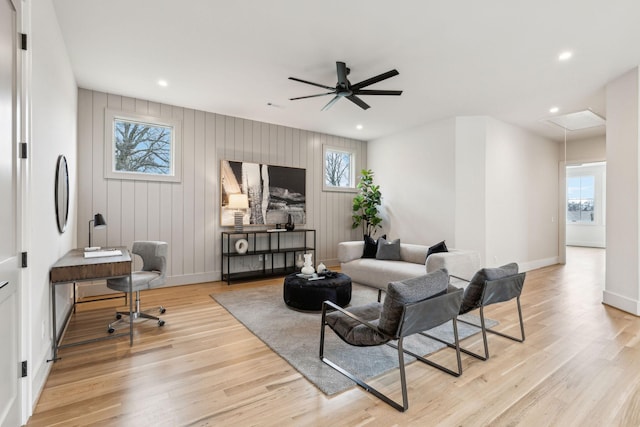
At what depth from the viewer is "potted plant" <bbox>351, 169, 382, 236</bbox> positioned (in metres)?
6.81

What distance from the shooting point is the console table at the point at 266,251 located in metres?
5.56

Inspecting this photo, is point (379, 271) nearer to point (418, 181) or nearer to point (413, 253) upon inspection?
point (413, 253)

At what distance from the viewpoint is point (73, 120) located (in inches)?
156

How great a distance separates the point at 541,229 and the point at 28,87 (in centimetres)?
838

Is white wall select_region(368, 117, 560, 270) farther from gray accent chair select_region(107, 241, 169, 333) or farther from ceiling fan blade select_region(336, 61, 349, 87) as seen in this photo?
gray accent chair select_region(107, 241, 169, 333)

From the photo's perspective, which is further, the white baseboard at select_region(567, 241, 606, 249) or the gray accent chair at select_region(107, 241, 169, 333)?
the white baseboard at select_region(567, 241, 606, 249)

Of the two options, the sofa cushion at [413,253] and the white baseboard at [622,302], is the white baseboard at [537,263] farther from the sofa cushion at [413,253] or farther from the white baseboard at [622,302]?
the sofa cushion at [413,253]

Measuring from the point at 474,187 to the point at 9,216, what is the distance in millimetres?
5933

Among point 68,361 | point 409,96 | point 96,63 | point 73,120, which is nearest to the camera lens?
point 68,361

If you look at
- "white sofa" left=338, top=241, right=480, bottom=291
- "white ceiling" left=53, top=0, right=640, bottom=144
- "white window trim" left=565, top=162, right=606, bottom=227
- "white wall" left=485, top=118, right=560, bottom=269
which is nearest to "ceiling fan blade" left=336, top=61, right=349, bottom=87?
"white ceiling" left=53, top=0, right=640, bottom=144

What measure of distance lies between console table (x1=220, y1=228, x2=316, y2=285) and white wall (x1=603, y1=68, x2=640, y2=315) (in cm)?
460

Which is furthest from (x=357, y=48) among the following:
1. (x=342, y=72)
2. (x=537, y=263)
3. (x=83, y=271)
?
(x=537, y=263)

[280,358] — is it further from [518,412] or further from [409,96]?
[409,96]

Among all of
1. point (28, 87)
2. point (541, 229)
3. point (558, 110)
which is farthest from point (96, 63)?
point (541, 229)
